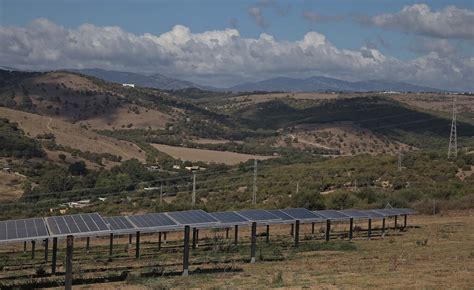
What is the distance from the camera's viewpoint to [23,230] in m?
22.3

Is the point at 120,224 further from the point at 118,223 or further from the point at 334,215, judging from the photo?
the point at 334,215

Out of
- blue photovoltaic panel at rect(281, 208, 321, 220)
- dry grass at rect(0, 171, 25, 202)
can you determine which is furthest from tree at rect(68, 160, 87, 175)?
blue photovoltaic panel at rect(281, 208, 321, 220)

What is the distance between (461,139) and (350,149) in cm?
2524

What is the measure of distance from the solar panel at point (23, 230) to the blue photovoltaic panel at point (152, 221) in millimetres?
3889

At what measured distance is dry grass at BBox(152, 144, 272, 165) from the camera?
380ft

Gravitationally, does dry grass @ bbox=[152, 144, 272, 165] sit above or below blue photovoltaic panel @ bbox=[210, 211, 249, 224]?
below

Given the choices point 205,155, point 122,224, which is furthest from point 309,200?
point 205,155

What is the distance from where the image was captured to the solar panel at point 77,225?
2133cm

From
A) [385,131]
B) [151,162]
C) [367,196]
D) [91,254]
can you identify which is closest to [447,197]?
[367,196]

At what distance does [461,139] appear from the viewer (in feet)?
446

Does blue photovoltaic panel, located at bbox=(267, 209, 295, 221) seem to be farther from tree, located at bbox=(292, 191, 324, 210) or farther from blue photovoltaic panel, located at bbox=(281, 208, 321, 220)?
tree, located at bbox=(292, 191, 324, 210)

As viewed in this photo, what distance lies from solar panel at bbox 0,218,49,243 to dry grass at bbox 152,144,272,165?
87227mm

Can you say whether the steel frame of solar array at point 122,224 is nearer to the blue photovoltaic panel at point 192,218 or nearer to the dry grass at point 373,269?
the blue photovoltaic panel at point 192,218

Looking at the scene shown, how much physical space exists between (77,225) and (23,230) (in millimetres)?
1893
